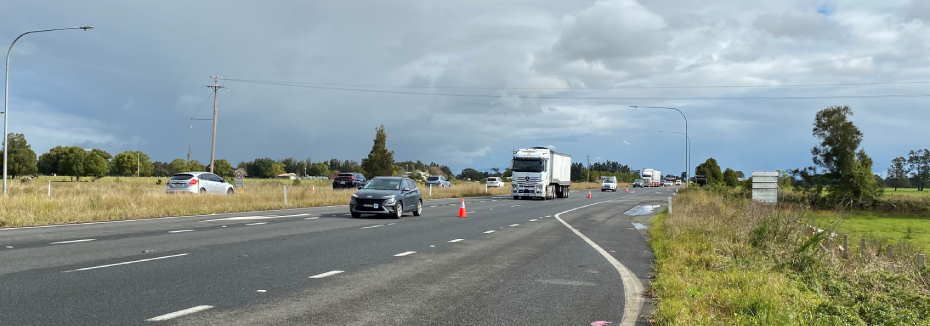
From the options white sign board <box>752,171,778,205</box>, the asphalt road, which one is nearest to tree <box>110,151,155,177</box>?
white sign board <box>752,171,778,205</box>

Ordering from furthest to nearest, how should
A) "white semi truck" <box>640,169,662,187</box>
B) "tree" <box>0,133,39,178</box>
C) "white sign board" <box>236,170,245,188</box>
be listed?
"white semi truck" <box>640,169,662,187</box> < "tree" <box>0,133,39,178</box> < "white sign board" <box>236,170,245,188</box>

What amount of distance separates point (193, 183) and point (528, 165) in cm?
2071

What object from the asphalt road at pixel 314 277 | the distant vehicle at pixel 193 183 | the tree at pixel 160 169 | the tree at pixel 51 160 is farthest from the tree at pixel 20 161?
the asphalt road at pixel 314 277

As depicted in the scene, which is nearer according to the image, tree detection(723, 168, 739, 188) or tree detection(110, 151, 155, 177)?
tree detection(110, 151, 155, 177)

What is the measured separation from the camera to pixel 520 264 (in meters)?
10.9

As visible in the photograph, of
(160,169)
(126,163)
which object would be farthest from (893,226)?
(160,169)

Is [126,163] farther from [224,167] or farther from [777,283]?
[777,283]

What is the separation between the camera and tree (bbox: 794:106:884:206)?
7369 centimetres

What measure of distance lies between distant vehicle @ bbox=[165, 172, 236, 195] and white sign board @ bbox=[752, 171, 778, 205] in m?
25.0

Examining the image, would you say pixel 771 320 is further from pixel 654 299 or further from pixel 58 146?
pixel 58 146

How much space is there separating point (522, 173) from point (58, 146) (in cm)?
12884

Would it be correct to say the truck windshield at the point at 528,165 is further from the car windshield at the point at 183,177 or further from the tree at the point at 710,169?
the tree at the point at 710,169

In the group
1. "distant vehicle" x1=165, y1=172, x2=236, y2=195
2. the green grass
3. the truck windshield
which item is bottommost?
the green grass

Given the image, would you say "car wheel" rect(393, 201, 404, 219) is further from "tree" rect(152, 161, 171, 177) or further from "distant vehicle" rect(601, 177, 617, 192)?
"tree" rect(152, 161, 171, 177)
